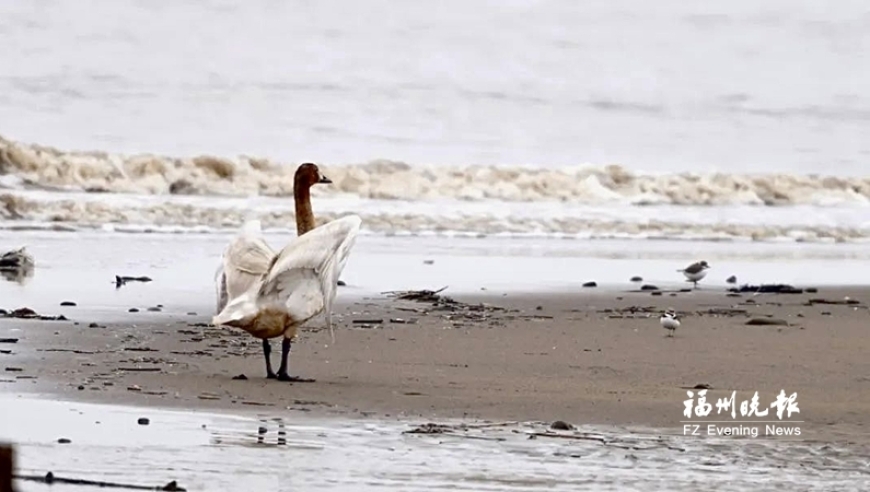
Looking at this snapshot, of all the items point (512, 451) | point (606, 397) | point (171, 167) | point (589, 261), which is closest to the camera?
point (512, 451)

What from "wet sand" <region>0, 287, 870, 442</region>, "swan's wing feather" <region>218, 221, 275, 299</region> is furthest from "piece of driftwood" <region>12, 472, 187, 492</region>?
"swan's wing feather" <region>218, 221, 275, 299</region>

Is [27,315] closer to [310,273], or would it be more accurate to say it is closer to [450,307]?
[310,273]

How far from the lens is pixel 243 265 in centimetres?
856

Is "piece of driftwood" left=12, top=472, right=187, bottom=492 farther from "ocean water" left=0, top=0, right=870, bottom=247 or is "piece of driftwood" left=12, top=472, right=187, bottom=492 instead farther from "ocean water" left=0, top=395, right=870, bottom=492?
"ocean water" left=0, top=0, right=870, bottom=247

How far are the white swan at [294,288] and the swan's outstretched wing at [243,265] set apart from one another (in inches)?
2.2

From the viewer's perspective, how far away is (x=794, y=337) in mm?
10320

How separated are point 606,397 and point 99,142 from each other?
1662 centimetres

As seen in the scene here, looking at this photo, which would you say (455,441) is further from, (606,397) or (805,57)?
(805,57)

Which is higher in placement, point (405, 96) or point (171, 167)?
point (405, 96)

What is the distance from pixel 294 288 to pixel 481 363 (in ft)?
3.56

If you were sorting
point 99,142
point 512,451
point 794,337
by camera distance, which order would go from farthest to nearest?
point 99,142
point 794,337
point 512,451

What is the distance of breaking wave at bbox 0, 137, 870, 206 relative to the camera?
20.9m

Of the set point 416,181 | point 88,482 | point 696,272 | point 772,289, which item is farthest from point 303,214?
point 416,181

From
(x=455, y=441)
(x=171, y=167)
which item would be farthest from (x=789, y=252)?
(x=455, y=441)
